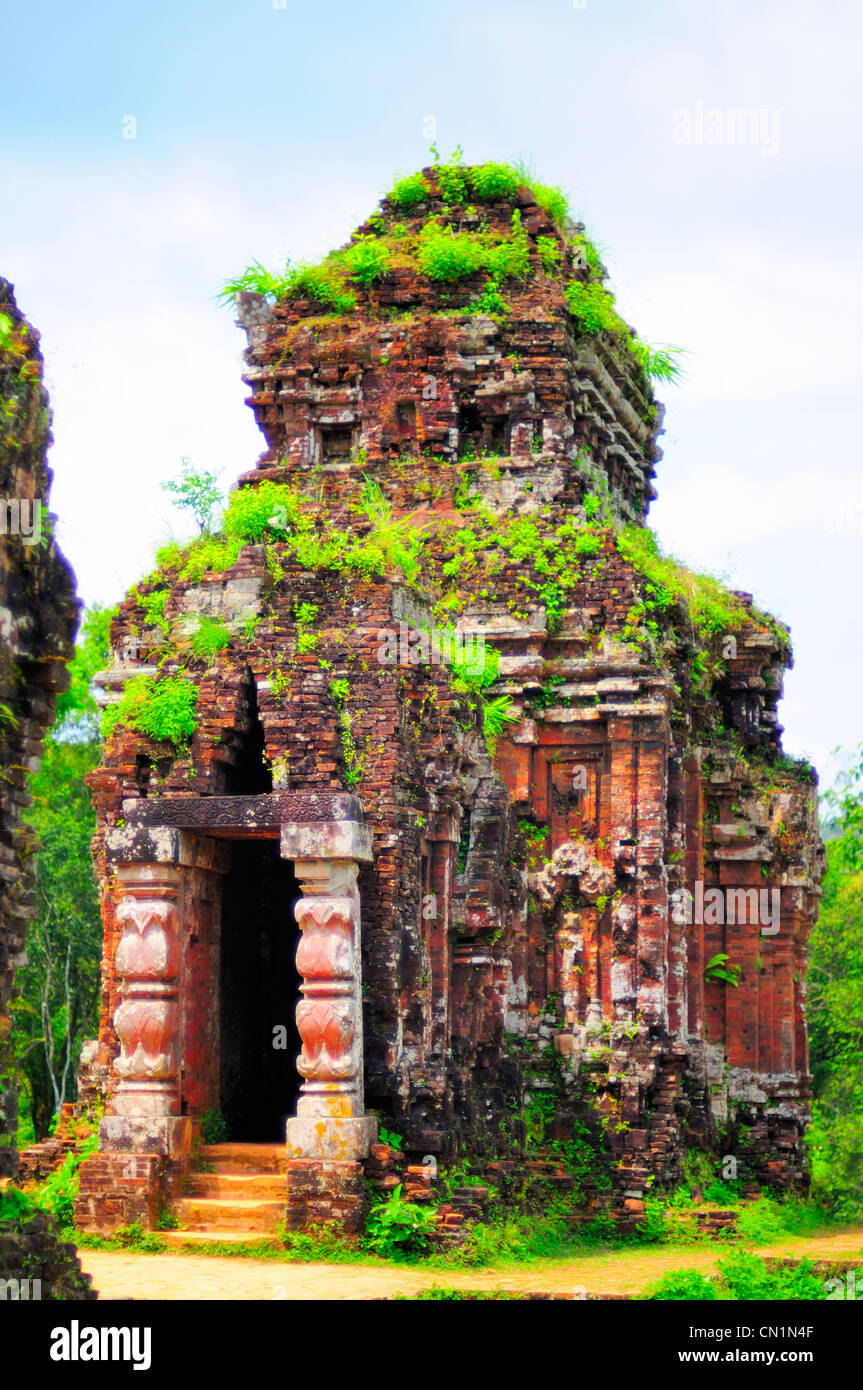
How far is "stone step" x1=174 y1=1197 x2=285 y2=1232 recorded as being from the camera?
46.9 feet

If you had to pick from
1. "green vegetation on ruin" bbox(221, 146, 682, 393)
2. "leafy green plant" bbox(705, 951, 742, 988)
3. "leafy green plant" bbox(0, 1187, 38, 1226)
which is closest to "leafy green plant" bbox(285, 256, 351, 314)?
"green vegetation on ruin" bbox(221, 146, 682, 393)

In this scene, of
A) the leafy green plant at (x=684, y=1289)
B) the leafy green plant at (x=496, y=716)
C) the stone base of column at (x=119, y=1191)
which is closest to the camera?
the leafy green plant at (x=684, y=1289)

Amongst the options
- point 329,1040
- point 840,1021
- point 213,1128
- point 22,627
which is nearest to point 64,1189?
point 213,1128

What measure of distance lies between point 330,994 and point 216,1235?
1.97 metres

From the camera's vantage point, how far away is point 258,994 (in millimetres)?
17359

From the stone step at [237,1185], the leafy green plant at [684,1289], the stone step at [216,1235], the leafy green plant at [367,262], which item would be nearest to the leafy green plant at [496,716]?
the stone step at [237,1185]

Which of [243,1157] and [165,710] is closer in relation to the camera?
[243,1157]

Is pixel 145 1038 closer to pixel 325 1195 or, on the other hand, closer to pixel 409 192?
pixel 325 1195

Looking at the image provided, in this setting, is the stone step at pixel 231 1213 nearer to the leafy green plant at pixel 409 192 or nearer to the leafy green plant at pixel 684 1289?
the leafy green plant at pixel 684 1289

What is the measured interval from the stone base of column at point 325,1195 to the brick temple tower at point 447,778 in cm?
3

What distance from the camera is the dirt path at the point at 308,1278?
12203mm

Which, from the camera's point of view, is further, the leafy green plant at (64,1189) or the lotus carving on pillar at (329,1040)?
the leafy green plant at (64,1189)
